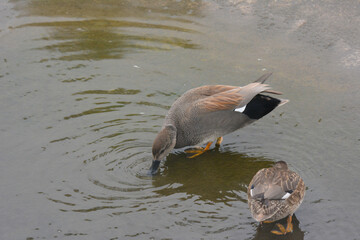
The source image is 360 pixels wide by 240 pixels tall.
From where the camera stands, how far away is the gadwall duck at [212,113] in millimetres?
6055

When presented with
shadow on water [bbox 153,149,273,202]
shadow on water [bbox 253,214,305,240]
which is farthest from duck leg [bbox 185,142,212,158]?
shadow on water [bbox 253,214,305,240]

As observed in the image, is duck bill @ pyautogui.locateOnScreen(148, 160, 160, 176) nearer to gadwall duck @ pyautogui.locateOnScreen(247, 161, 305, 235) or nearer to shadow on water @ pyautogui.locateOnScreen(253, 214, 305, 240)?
gadwall duck @ pyautogui.locateOnScreen(247, 161, 305, 235)

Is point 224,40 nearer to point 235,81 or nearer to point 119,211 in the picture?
point 235,81

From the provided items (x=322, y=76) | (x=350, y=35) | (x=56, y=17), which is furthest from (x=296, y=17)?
(x=56, y=17)

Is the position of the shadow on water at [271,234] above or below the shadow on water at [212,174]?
below

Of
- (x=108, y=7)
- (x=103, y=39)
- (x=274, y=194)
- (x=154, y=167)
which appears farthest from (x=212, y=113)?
(x=108, y=7)

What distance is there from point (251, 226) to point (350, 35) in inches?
176

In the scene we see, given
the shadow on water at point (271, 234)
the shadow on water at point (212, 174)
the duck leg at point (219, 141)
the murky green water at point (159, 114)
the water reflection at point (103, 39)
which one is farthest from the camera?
the water reflection at point (103, 39)

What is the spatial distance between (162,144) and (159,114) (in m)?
0.94

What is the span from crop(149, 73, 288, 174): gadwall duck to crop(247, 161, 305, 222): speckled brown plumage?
1.23 meters

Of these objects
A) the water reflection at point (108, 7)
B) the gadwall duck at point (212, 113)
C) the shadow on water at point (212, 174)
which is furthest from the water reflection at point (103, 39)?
the shadow on water at point (212, 174)

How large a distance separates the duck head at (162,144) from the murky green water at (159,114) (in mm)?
132

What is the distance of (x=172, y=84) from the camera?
284 inches

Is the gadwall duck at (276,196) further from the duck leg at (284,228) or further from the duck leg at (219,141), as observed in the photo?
the duck leg at (219,141)
